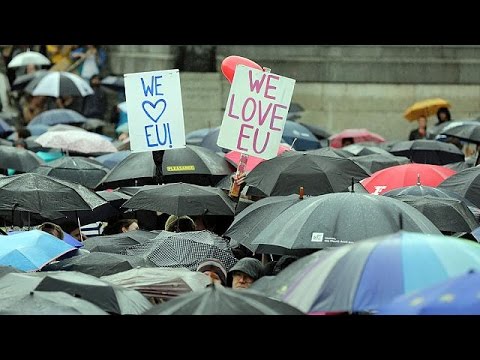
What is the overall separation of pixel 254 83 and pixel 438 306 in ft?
21.9

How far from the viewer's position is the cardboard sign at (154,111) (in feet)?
49.9

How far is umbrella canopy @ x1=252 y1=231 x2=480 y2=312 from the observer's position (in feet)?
26.9

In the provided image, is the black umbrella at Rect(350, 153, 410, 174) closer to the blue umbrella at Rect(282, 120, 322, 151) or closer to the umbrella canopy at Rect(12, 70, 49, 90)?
the blue umbrella at Rect(282, 120, 322, 151)

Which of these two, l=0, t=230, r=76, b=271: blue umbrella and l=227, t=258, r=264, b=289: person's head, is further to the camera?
l=0, t=230, r=76, b=271: blue umbrella

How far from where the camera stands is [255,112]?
14.2 meters

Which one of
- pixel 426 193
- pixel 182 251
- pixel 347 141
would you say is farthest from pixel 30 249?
pixel 347 141

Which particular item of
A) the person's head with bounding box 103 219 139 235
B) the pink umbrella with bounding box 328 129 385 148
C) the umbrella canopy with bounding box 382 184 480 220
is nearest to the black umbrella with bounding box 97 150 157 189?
the person's head with bounding box 103 219 139 235

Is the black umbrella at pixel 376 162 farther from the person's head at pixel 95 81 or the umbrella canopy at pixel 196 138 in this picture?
the person's head at pixel 95 81

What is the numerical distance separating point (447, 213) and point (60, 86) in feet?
51.5

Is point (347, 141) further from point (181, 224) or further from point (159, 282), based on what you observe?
point (159, 282)

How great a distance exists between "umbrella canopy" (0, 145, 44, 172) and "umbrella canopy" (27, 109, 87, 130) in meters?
7.15
